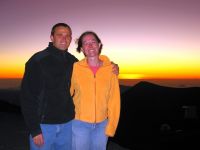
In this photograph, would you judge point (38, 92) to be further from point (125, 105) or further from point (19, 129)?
point (125, 105)

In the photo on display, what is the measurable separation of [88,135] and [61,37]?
1.47 meters

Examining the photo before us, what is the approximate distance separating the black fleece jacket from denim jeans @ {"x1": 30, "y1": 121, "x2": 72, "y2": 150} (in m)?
0.08

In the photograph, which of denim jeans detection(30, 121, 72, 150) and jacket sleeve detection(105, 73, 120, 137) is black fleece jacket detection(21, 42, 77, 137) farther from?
jacket sleeve detection(105, 73, 120, 137)

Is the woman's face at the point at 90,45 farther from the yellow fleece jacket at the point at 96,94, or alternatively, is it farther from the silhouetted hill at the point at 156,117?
the silhouetted hill at the point at 156,117

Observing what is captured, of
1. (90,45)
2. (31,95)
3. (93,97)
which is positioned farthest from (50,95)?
(90,45)

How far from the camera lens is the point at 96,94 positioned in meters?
3.94

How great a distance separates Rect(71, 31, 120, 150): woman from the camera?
3922mm

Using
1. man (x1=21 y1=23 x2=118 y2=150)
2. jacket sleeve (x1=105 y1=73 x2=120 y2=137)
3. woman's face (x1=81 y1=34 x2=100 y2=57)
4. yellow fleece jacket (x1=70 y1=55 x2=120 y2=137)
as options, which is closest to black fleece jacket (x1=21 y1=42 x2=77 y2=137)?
man (x1=21 y1=23 x2=118 y2=150)

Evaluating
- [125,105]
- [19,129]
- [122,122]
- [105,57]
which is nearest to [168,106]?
[125,105]

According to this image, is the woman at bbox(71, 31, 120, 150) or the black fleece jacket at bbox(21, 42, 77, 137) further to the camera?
the woman at bbox(71, 31, 120, 150)

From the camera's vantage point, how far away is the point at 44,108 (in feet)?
12.8

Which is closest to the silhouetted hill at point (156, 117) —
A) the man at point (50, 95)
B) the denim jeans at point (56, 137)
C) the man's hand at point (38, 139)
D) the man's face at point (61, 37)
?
the denim jeans at point (56, 137)

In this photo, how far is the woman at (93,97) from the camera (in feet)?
12.9

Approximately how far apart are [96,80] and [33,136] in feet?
3.81
